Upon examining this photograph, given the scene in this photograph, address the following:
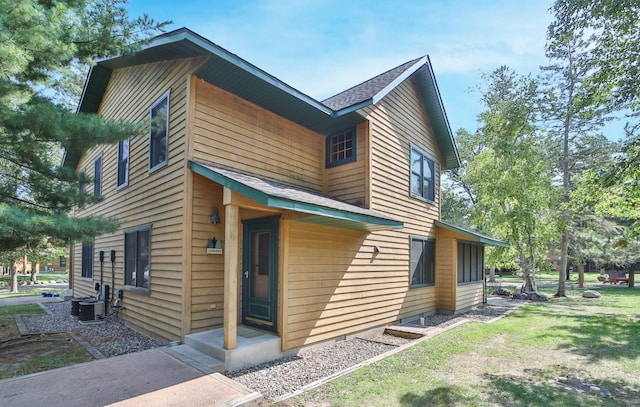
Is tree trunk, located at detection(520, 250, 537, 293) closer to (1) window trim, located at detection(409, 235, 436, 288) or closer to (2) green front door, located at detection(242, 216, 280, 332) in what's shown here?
(1) window trim, located at detection(409, 235, 436, 288)

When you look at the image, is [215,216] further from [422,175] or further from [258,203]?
[422,175]

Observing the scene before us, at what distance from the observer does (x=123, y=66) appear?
9133mm

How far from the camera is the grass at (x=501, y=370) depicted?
438 cm

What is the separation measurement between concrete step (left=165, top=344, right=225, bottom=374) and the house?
0.61 feet

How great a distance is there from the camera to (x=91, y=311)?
8.72m

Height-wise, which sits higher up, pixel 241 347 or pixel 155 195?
pixel 155 195

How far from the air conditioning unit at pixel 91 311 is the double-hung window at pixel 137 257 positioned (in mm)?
1097

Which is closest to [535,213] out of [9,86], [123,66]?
[123,66]

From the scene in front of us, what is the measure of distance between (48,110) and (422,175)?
9.38 metres

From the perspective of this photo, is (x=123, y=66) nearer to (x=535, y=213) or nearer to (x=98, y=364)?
(x=98, y=364)

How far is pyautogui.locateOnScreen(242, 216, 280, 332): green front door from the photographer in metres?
6.37

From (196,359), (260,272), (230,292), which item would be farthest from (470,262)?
(196,359)

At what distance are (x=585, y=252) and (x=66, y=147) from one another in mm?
26259

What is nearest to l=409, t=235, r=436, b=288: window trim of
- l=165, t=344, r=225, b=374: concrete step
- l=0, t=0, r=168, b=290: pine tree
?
l=165, t=344, r=225, b=374: concrete step
